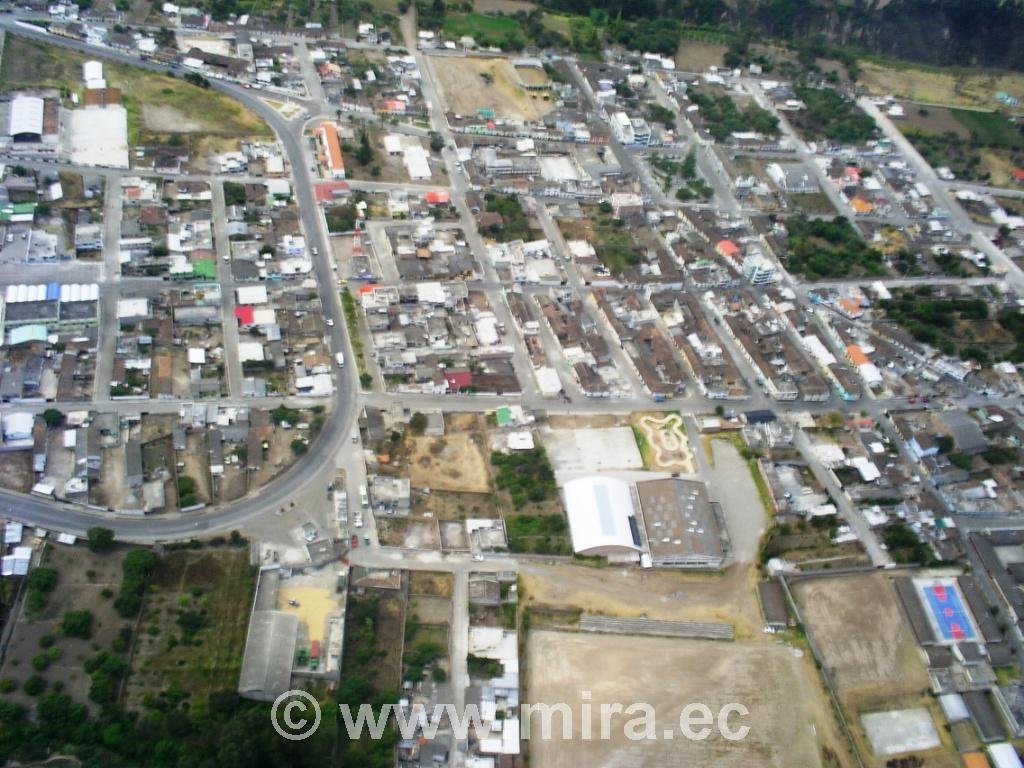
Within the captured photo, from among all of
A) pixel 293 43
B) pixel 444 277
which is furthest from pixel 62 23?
pixel 444 277

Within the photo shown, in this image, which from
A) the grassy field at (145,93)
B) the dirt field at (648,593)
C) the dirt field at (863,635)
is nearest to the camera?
the dirt field at (863,635)

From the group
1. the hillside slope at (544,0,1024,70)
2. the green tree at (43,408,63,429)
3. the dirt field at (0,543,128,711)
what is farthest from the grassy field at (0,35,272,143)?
the hillside slope at (544,0,1024,70)

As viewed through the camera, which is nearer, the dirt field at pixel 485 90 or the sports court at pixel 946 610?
the sports court at pixel 946 610

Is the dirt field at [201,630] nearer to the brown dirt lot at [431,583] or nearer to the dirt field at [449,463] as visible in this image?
the brown dirt lot at [431,583]

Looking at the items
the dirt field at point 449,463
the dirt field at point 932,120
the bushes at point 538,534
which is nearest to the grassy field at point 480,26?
the dirt field at point 932,120

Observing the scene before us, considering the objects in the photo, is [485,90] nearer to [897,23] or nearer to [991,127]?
[991,127]

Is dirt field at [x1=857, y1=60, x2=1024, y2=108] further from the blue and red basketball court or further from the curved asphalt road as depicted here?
the curved asphalt road
